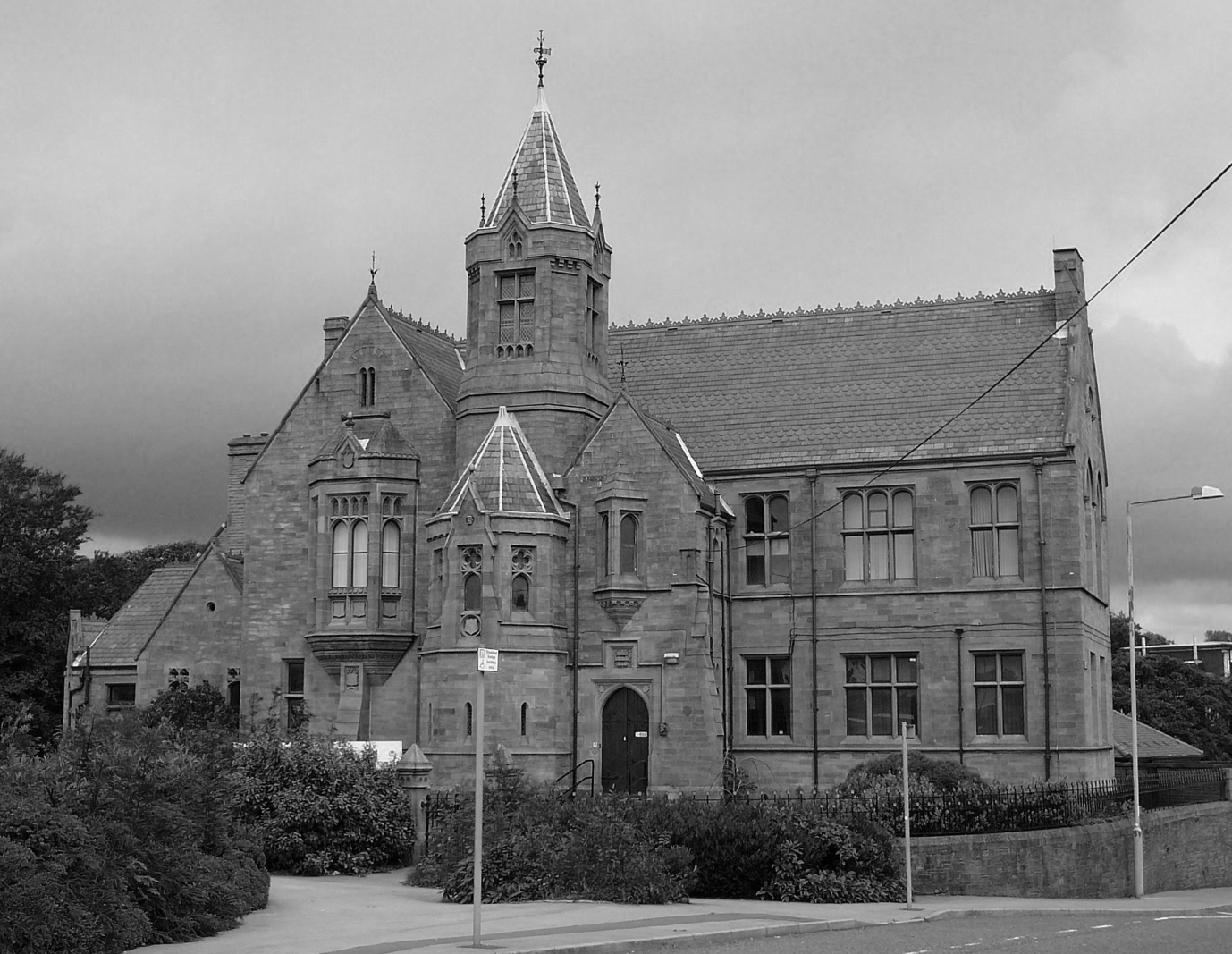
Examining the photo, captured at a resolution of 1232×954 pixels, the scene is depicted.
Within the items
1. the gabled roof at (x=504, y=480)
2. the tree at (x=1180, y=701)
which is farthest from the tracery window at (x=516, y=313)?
the tree at (x=1180, y=701)

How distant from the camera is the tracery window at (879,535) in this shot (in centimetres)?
4178

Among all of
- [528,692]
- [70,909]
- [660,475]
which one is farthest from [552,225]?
[70,909]

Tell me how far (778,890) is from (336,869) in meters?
9.73

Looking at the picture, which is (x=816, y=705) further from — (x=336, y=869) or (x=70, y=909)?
(x=70, y=909)

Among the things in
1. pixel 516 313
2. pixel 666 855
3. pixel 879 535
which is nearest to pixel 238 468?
pixel 516 313

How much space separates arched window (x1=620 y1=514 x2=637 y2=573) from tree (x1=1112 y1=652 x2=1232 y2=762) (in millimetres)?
52313

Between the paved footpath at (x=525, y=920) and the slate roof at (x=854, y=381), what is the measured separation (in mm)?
15854

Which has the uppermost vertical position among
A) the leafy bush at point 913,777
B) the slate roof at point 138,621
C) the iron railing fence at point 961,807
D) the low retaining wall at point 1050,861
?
the slate roof at point 138,621

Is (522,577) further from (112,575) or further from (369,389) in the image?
(112,575)

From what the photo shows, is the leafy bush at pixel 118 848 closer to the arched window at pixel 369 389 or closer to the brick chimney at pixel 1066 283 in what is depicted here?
the arched window at pixel 369 389

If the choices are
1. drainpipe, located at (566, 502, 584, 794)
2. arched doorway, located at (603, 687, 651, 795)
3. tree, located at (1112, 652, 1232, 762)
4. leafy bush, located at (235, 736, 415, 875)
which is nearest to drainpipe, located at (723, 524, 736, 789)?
arched doorway, located at (603, 687, 651, 795)

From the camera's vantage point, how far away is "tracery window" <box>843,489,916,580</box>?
41.8 meters

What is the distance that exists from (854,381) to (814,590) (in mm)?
6529

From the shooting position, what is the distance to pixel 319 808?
3066cm
